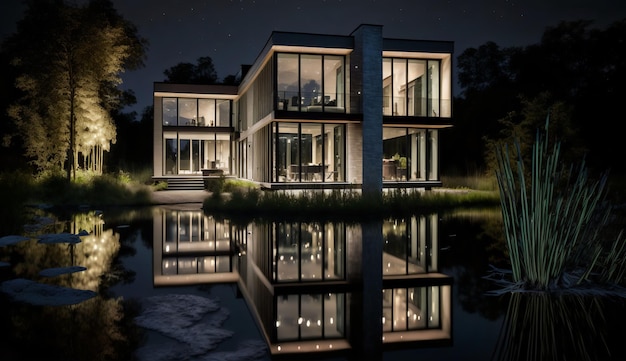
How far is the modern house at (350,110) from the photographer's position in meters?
18.9

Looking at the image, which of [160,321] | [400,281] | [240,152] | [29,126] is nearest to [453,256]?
[400,281]

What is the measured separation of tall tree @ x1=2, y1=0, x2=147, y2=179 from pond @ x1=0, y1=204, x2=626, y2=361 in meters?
13.4

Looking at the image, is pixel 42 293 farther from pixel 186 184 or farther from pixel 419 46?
pixel 186 184

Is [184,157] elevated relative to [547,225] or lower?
elevated

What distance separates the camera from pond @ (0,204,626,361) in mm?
3883

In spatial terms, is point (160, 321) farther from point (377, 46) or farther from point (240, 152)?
point (240, 152)

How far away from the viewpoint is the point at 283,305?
520 cm

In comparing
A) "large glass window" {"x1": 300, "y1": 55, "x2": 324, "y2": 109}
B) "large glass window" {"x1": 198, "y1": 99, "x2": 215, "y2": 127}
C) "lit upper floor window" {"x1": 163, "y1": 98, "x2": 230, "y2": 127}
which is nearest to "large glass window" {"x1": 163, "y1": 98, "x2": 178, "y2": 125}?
"lit upper floor window" {"x1": 163, "y1": 98, "x2": 230, "y2": 127}

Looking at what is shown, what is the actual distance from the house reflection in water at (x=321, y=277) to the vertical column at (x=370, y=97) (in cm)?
724

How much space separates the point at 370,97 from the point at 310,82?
2.59 m

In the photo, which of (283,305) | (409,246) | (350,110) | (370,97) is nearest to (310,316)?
(283,305)

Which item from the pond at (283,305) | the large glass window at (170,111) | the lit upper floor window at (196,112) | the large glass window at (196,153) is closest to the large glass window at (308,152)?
the pond at (283,305)

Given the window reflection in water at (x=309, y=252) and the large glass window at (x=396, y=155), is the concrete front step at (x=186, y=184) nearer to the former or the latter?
the large glass window at (x=396, y=155)

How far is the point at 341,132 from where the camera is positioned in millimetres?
19781
